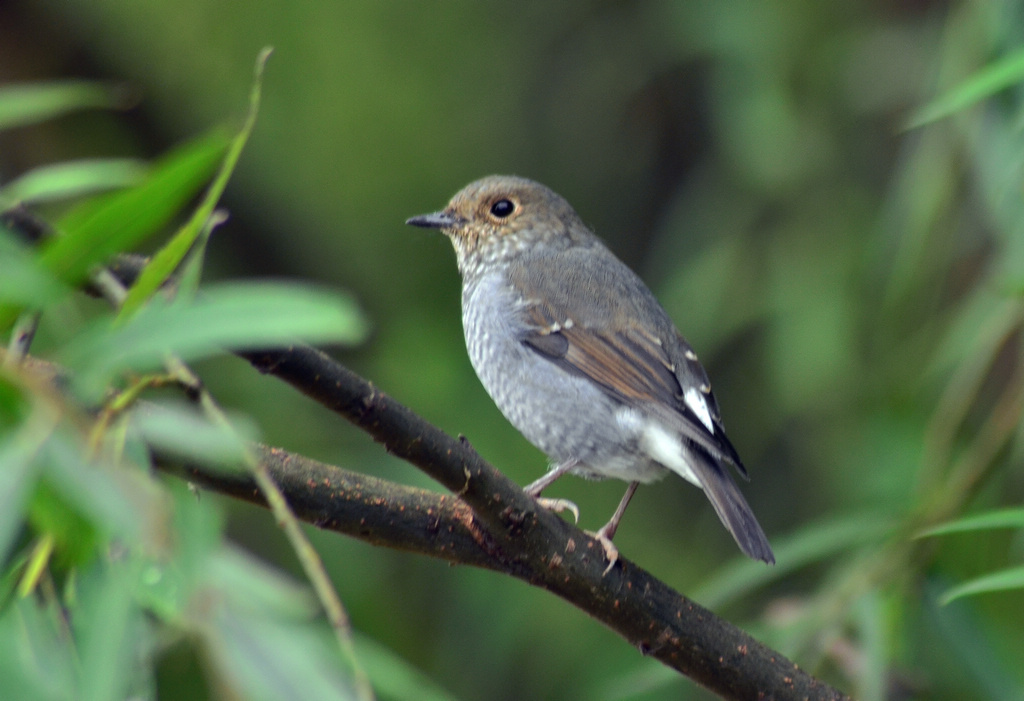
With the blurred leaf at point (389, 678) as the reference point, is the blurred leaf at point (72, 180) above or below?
above

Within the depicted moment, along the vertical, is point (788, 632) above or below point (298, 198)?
below

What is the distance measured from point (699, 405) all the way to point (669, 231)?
237 cm

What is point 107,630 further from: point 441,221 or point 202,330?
point 441,221

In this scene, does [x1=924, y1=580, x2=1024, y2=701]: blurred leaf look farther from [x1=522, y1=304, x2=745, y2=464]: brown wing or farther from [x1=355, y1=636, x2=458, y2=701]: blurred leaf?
[x1=355, y1=636, x2=458, y2=701]: blurred leaf

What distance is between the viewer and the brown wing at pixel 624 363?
2822 mm

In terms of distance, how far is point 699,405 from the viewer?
2.95 m

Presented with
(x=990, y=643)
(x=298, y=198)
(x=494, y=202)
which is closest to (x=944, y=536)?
(x=990, y=643)

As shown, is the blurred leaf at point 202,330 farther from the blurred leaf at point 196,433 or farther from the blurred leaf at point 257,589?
the blurred leaf at point 257,589

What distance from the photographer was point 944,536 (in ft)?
9.91

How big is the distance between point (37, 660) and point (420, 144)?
14.0ft

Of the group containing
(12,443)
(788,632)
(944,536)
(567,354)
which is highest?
(12,443)

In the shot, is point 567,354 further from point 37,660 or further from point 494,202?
point 37,660

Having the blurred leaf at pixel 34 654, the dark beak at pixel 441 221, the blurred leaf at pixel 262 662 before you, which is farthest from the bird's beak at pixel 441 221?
the blurred leaf at pixel 262 662

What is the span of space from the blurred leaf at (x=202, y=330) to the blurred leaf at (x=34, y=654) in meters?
0.31
